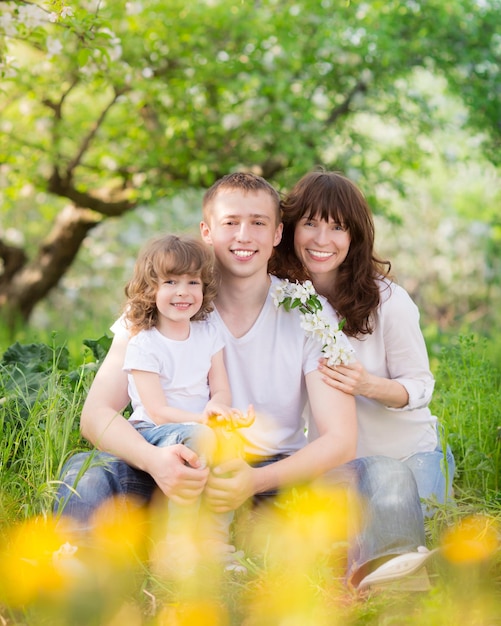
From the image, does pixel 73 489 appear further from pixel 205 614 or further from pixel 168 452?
pixel 205 614

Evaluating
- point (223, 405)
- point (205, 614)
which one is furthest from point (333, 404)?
point (205, 614)

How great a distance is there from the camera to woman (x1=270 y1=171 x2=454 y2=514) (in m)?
2.78

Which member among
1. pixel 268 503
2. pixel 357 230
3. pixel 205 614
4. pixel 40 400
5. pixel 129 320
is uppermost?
pixel 357 230

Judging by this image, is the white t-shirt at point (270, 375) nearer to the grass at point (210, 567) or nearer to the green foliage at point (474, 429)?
the grass at point (210, 567)

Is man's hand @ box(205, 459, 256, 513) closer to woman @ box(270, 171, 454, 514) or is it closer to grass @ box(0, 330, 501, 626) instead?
grass @ box(0, 330, 501, 626)

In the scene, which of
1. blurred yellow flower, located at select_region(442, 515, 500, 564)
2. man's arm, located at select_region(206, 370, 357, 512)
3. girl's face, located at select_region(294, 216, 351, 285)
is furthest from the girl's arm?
blurred yellow flower, located at select_region(442, 515, 500, 564)

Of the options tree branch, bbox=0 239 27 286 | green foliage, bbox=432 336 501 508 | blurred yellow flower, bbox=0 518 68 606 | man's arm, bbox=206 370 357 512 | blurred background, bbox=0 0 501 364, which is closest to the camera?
blurred yellow flower, bbox=0 518 68 606

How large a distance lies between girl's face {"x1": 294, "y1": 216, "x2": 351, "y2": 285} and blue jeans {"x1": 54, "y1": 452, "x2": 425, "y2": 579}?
0.75m

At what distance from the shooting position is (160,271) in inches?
101

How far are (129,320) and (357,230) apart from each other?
886mm

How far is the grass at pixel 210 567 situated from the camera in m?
2.07

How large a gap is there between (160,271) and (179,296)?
0.11 metres

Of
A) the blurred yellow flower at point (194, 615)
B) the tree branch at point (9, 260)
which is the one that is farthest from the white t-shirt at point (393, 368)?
the tree branch at point (9, 260)

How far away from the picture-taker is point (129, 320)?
2.62 metres
